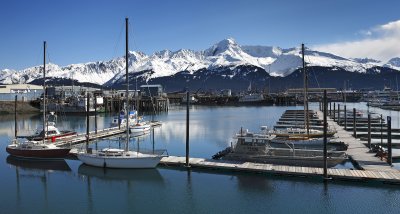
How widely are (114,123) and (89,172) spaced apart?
32.2 metres

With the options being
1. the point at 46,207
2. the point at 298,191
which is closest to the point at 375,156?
the point at 298,191

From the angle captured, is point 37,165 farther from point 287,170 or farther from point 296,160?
point 296,160

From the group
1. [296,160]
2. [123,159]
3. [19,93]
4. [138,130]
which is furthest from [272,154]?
[19,93]

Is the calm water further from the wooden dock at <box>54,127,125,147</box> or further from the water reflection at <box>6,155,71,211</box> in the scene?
the wooden dock at <box>54,127,125,147</box>

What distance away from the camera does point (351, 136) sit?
46188mm

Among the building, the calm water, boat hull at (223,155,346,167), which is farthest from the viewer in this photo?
the building

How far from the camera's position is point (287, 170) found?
28922 millimetres

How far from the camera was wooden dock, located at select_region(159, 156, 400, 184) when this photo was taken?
26562 mm

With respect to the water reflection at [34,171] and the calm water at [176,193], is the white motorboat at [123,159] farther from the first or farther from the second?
the water reflection at [34,171]

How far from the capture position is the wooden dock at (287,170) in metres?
26.6

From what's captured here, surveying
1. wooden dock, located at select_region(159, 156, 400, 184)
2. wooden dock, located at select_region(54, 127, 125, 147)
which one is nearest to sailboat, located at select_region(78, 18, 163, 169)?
wooden dock, located at select_region(159, 156, 400, 184)

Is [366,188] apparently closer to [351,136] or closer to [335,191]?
[335,191]

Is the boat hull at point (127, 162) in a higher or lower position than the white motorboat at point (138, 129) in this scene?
lower

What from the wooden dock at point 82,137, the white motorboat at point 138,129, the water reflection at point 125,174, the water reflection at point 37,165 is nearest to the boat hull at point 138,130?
the white motorboat at point 138,129
